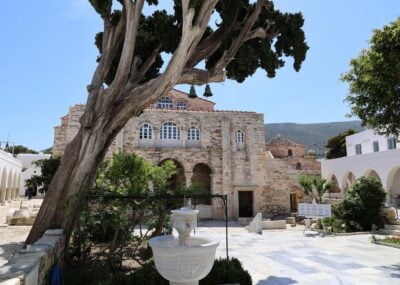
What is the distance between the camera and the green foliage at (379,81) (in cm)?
796

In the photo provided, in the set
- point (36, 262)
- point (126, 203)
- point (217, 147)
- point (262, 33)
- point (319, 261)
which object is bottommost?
point (319, 261)

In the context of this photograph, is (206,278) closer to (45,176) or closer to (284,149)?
(45,176)

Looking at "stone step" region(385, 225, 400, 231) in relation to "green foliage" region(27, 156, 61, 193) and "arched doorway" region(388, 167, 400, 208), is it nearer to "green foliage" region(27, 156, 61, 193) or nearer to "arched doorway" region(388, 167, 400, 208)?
"arched doorway" region(388, 167, 400, 208)

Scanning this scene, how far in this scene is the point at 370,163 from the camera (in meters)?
22.8

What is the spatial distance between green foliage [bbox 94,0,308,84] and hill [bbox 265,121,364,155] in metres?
78.3

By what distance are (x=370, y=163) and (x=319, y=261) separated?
17719mm

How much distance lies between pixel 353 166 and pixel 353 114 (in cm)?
1733

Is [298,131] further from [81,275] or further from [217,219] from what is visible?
[81,275]

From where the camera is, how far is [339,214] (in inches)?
559

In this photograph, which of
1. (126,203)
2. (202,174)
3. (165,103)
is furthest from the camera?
(165,103)

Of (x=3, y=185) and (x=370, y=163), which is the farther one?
(x=3, y=185)

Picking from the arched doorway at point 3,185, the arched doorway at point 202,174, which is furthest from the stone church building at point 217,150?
the arched doorway at point 3,185

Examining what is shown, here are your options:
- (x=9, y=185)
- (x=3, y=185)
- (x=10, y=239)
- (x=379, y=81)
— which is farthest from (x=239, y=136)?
(x=9, y=185)

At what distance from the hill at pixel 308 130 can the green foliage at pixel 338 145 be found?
40.4 meters
